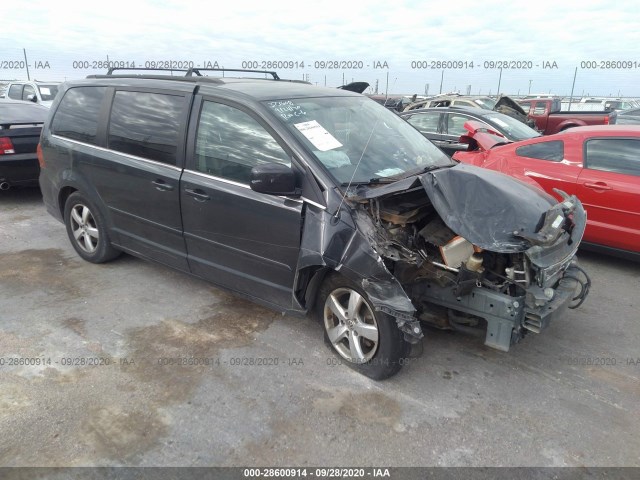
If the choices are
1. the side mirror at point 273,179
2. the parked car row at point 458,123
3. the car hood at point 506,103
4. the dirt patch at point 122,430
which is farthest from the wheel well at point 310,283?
the car hood at point 506,103

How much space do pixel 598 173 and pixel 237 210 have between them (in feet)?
12.0

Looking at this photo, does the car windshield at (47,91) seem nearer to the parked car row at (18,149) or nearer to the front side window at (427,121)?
the parked car row at (18,149)

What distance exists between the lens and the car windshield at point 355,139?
3.20 m

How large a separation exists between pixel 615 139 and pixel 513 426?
3.49 meters

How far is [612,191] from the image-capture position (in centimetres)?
465

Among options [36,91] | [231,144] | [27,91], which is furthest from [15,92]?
[231,144]

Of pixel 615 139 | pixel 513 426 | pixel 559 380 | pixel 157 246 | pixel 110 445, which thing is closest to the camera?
pixel 110 445

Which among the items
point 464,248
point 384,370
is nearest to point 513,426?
point 384,370

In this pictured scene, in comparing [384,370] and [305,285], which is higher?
[305,285]

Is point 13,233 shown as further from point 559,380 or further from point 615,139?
point 615,139

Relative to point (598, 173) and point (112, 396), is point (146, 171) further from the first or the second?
point (598, 173)

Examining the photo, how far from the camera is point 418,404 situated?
9.44 ft

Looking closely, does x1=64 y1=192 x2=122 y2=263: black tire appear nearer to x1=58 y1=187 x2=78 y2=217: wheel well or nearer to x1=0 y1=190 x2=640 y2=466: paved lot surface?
x1=58 y1=187 x2=78 y2=217: wheel well

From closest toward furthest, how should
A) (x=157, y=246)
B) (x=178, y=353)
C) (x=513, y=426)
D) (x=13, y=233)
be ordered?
(x=513, y=426)
(x=178, y=353)
(x=157, y=246)
(x=13, y=233)
